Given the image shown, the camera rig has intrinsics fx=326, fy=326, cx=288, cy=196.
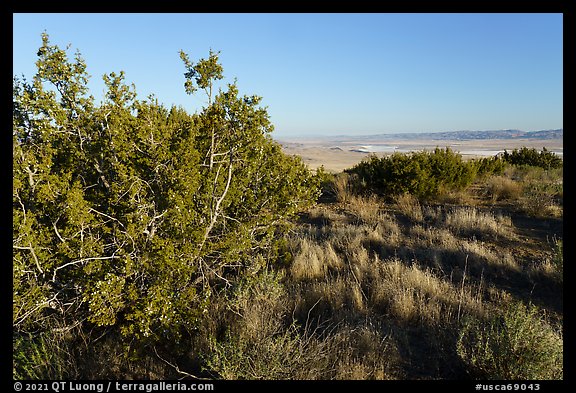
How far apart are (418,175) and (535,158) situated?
12704 mm

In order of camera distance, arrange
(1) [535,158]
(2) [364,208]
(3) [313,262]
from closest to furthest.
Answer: (3) [313,262] → (2) [364,208] → (1) [535,158]

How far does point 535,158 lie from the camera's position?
18.1 meters

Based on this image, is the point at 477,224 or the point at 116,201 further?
the point at 477,224

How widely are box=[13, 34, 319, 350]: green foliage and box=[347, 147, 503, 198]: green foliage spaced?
738 centimetres

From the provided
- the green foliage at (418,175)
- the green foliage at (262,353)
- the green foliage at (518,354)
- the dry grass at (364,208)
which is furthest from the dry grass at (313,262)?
the green foliage at (418,175)

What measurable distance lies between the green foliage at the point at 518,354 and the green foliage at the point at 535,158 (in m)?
18.2

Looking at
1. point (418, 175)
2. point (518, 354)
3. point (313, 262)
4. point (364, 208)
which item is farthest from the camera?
point (418, 175)

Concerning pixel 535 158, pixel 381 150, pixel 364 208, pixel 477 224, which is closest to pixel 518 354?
pixel 477 224

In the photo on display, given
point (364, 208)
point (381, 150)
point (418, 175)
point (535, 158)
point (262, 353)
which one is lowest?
point (262, 353)

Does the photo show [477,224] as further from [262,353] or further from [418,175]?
[262,353]

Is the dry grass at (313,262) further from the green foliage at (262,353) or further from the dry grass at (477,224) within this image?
the dry grass at (477,224)
